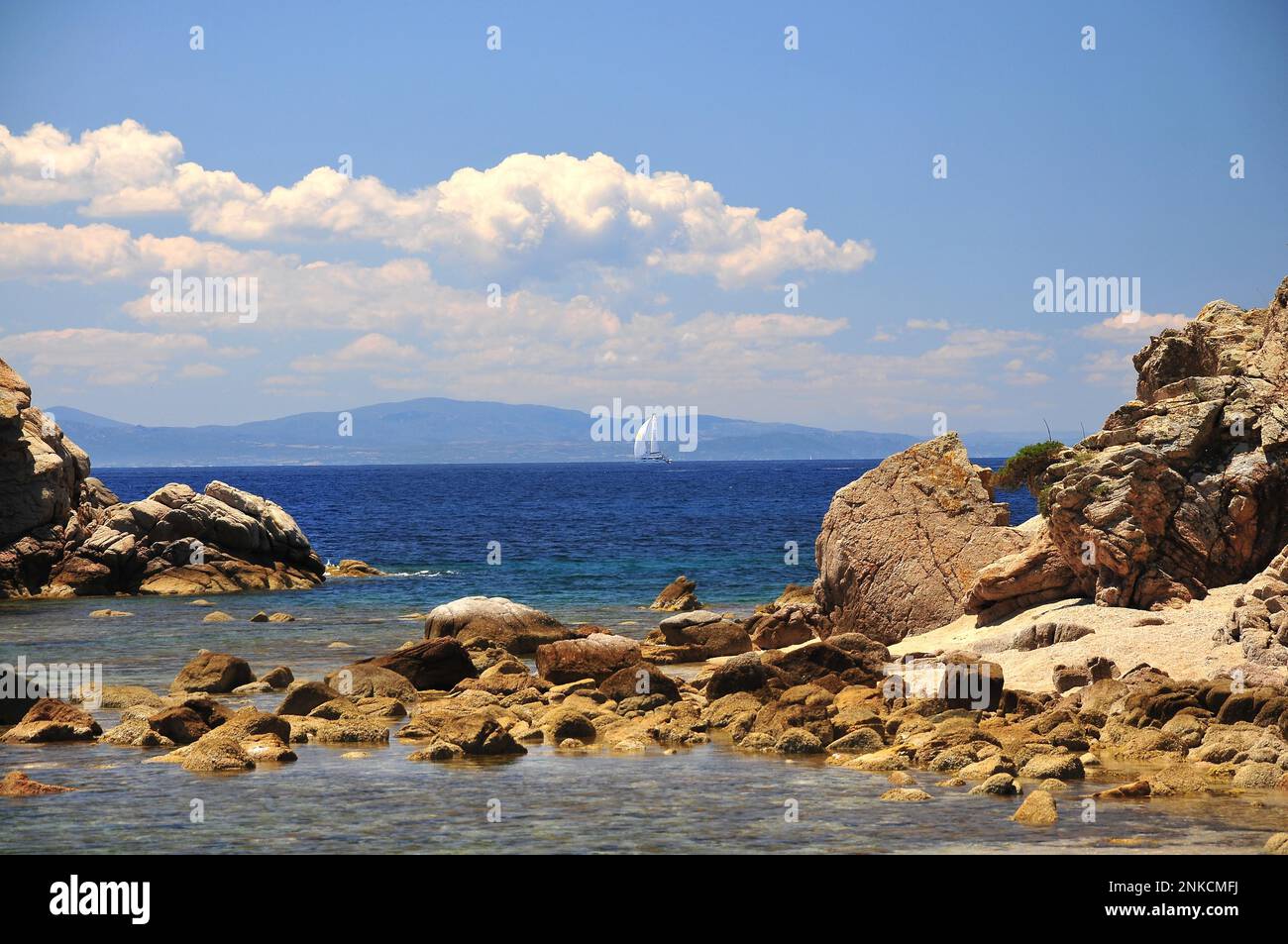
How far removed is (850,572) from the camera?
2988 centimetres

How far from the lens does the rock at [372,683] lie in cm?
2452

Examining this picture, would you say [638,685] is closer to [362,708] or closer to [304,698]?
[362,708]

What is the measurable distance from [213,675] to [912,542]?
52.0 feet

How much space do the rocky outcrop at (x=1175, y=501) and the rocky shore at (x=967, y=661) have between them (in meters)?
0.05

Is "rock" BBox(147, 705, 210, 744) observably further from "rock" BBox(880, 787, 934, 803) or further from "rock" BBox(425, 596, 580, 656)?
"rock" BBox(425, 596, 580, 656)

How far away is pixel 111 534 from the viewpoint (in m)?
50.0

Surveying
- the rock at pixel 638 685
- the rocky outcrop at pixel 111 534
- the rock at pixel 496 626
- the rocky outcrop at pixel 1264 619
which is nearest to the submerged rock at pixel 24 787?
the rock at pixel 638 685

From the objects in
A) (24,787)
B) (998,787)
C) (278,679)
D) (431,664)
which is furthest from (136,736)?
(998,787)

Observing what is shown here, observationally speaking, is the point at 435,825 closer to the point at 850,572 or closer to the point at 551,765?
the point at 551,765

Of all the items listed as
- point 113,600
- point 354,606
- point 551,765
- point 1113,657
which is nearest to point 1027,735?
point 1113,657

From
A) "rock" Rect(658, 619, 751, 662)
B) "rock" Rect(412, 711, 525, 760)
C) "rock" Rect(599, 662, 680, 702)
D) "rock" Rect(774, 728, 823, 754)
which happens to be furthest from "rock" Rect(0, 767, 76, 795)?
"rock" Rect(658, 619, 751, 662)
